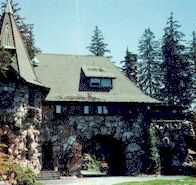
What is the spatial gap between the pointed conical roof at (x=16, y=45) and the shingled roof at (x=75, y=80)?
10.4 ft

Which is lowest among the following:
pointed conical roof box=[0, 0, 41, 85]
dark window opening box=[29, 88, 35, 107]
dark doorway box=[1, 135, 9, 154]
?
dark doorway box=[1, 135, 9, 154]

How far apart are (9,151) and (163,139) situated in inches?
556

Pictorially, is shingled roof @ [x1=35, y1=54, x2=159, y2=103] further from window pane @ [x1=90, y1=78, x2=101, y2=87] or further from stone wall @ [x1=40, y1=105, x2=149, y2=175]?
stone wall @ [x1=40, y1=105, x2=149, y2=175]

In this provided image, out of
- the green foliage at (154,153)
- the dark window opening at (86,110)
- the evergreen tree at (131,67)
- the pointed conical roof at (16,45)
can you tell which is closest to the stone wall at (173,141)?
the green foliage at (154,153)

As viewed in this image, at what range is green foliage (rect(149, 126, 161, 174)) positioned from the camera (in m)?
31.8

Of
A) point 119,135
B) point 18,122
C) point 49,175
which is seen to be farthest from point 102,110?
point 18,122

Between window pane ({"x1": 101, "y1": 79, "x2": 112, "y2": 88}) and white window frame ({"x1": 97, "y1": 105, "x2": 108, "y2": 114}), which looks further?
window pane ({"x1": 101, "y1": 79, "x2": 112, "y2": 88})

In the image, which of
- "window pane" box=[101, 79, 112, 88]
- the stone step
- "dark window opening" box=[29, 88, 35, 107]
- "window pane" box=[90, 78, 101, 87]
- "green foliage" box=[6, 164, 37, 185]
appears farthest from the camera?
"window pane" box=[101, 79, 112, 88]

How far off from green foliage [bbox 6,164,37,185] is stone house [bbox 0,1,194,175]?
14.8 ft

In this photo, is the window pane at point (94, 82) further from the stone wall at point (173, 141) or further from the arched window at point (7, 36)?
the arched window at point (7, 36)

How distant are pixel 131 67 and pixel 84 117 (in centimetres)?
2779

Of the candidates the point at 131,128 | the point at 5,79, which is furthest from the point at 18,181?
the point at 131,128

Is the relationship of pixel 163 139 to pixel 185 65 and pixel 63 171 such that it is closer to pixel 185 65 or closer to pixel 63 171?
pixel 63 171

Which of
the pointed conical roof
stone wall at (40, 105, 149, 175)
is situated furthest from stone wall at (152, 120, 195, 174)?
the pointed conical roof
